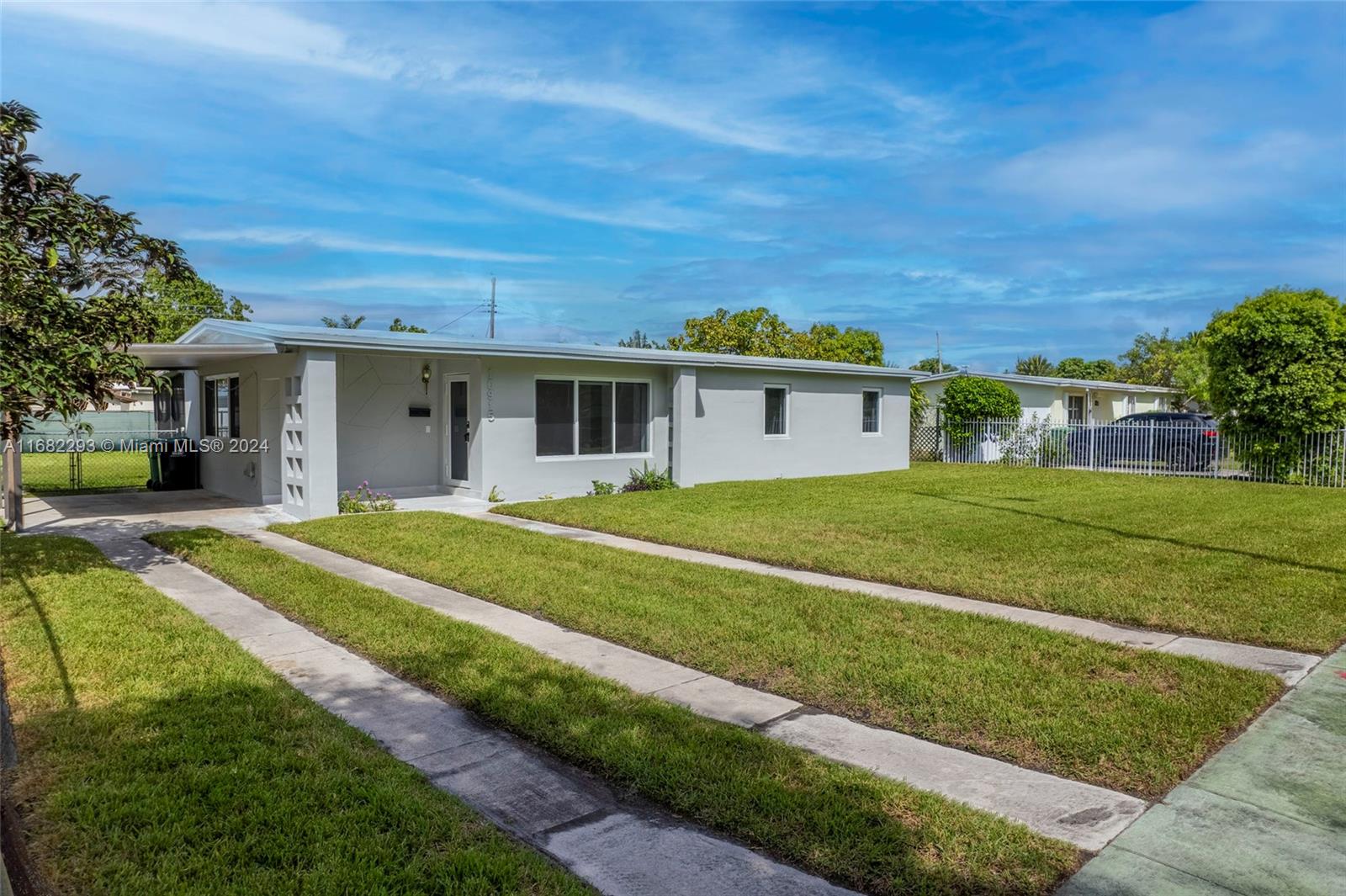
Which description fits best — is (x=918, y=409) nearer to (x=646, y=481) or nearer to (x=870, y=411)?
(x=870, y=411)

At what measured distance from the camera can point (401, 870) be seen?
285 cm

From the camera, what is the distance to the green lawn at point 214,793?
283 cm

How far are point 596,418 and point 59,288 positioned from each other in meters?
9.08

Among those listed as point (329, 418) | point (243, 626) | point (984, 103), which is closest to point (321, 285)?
point (329, 418)

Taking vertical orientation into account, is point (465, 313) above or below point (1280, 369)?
above

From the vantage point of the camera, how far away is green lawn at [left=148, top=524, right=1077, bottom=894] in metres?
2.97

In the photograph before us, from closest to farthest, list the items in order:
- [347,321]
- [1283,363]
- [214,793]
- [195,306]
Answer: [214,793] < [1283,363] < [195,306] < [347,321]

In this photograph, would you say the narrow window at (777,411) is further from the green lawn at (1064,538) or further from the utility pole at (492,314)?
the utility pole at (492,314)

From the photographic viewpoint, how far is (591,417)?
15.1m

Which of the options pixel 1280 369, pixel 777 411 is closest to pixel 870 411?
pixel 777 411

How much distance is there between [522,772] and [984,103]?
1783cm

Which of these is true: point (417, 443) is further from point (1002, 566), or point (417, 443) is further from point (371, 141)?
point (1002, 566)

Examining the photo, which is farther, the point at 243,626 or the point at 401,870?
the point at 243,626

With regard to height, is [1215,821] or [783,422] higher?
[783,422]
